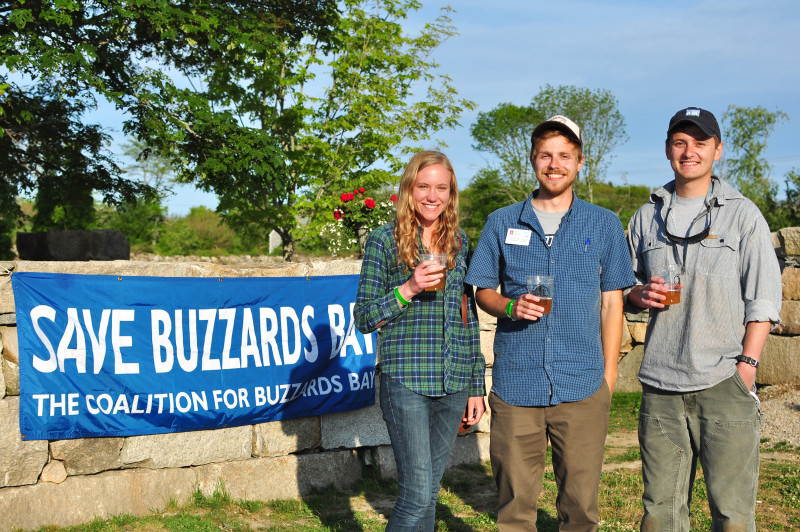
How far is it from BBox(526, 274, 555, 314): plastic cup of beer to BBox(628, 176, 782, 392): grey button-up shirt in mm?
549

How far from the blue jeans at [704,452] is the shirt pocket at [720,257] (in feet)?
1.40

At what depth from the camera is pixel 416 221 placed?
304 centimetres

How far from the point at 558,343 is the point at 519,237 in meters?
0.47

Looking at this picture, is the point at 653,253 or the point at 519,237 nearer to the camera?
the point at 519,237

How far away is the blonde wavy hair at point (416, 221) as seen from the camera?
2.96 m

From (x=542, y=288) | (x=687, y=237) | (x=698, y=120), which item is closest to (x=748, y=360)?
(x=687, y=237)

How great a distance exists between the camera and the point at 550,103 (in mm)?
44375

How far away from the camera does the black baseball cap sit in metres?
2.92

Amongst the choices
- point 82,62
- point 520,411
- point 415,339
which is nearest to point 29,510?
point 415,339

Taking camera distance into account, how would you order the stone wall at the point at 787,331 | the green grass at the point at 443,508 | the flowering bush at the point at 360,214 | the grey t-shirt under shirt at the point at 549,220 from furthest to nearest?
the stone wall at the point at 787,331
the flowering bush at the point at 360,214
the green grass at the point at 443,508
the grey t-shirt under shirt at the point at 549,220

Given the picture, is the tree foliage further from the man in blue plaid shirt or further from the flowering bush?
the man in blue plaid shirt

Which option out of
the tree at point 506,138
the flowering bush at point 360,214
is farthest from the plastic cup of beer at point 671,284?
the tree at point 506,138

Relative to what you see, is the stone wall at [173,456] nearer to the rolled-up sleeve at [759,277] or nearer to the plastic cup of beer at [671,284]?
the plastic cup of beer at [671,284]

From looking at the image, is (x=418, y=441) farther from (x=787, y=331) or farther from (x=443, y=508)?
(x=787, y=331)
